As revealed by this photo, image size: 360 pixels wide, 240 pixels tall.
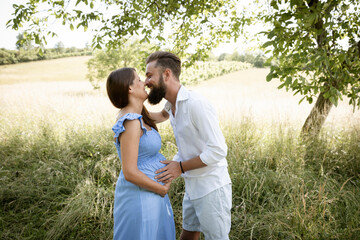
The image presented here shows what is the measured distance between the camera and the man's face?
2.29 meters

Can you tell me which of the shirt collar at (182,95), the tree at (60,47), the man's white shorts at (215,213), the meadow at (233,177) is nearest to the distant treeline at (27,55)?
the tree at (60,47)

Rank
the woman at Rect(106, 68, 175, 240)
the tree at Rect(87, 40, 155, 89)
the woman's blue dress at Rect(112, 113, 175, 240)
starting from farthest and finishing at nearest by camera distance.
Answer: the tree at Rect(87, 40, 155, 89)
the woman's blue dress at Rect(112, 113, 175, 240)
the woman at Rect(106, 68, 175, 240)

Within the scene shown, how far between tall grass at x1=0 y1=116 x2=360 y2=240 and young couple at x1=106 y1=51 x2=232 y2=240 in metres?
1.13

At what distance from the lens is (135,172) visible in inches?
73.1

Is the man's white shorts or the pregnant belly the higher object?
the pregnant belly

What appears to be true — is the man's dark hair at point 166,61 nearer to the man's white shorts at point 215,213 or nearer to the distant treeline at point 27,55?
the man's white shorts at point 215,213

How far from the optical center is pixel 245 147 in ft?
15.7

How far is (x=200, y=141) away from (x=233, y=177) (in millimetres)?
2060

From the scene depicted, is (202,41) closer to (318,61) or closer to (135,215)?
(318,61)

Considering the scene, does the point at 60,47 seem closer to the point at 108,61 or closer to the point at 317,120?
the point at 108,61

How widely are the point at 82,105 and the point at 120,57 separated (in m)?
23.1

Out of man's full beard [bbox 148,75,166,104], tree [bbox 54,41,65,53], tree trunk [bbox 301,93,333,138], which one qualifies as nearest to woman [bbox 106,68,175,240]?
man's full beard [bbox 148,75,166,104]

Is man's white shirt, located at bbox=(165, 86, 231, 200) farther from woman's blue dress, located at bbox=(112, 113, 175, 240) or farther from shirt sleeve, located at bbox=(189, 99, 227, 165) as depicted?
woman's blue dress, located at bbox=(112, 113, 175, 240)

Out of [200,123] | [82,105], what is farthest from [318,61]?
[82,105]
